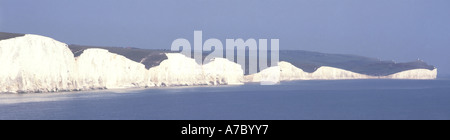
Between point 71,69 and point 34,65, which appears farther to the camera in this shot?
point 71,69

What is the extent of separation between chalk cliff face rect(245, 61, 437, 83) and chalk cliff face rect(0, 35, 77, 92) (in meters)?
68.8

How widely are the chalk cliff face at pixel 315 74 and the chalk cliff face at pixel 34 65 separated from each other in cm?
6881

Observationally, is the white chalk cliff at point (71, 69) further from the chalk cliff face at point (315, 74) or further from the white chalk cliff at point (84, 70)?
the chalk cliff face at point (315, 74)

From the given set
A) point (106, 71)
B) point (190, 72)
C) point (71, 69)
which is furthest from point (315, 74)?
point (71, 69)

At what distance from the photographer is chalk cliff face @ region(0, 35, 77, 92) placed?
6412cm

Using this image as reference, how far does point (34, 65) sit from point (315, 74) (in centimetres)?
11953

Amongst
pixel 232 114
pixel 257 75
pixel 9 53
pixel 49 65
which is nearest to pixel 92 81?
pixel 49 65

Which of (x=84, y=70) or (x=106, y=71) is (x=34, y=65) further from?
(x=106, y=71)

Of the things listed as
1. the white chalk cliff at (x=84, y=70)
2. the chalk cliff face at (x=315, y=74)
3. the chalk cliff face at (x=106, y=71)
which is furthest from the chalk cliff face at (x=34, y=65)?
the chalk cliff face at (x=315, y=74)

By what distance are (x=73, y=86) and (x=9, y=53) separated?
12091mm

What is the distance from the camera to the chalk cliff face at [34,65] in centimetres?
6412

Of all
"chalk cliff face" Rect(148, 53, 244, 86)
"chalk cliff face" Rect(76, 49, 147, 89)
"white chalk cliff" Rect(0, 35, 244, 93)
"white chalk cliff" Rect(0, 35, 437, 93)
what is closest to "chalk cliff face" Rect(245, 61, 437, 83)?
"white chalk cliff" Rect(0, 35, 437, 93)

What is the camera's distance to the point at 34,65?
66000 millimetres
